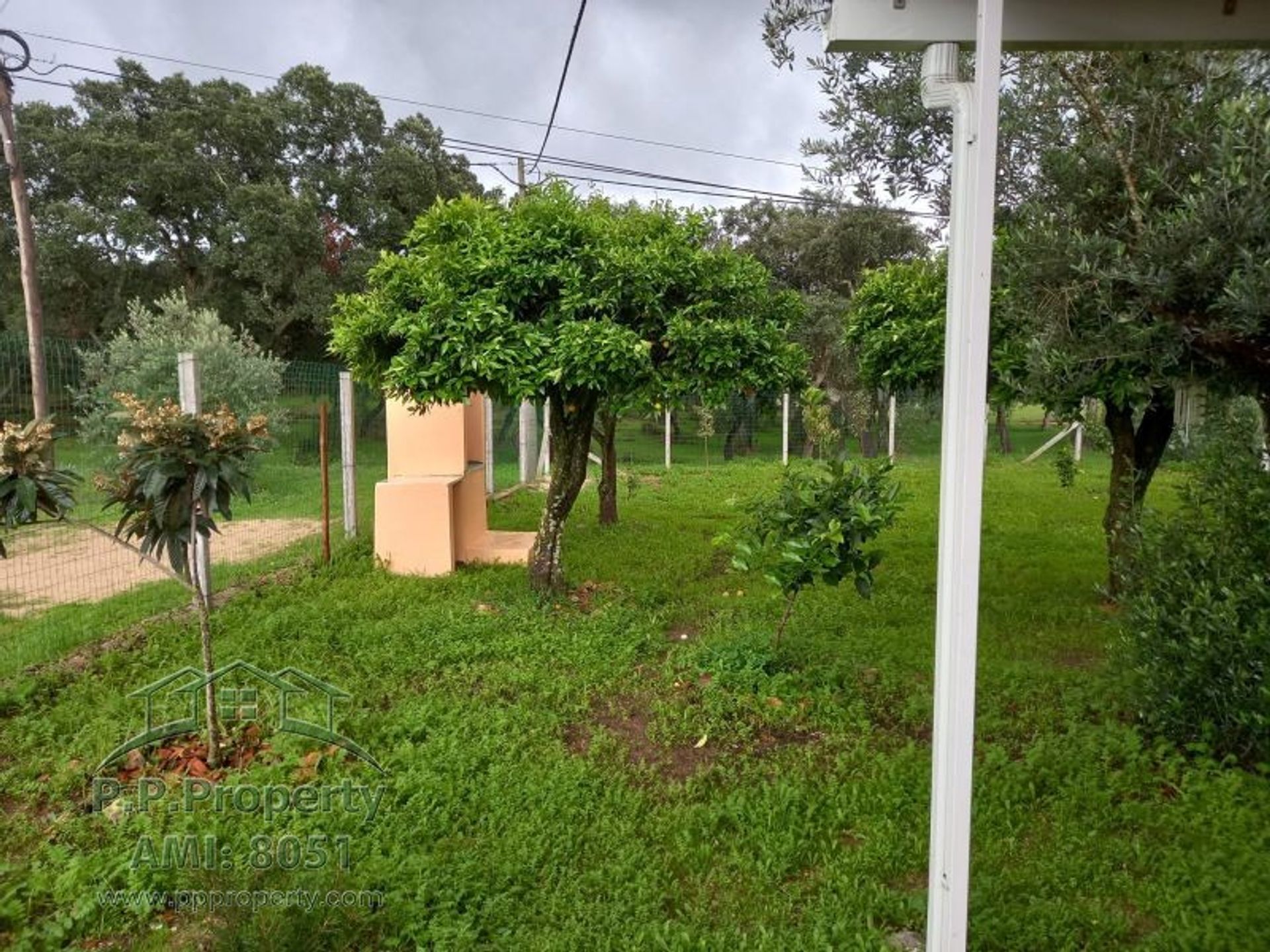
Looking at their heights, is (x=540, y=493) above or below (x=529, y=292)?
below

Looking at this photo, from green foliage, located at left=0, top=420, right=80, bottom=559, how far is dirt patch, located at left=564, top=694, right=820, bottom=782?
2.33 m

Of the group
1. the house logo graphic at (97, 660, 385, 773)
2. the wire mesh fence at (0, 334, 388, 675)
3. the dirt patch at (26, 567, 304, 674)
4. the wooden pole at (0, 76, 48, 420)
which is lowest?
the house logo graphic at (97, 660, 385, 773)

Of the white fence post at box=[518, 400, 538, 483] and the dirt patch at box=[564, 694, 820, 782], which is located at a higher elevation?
the white fence post at box=[518, 400, 538, 483]

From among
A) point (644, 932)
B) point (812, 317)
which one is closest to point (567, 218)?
point (644, 932)

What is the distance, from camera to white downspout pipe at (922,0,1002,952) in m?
1.74

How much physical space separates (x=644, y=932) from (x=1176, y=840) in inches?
76.5

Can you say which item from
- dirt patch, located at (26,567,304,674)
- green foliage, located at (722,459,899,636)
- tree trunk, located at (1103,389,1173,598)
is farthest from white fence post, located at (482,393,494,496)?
tree trunk, located at (1103,389,1173,598)

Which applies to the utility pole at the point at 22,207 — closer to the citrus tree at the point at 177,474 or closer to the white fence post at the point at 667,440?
the white fence post at the point at 667,440

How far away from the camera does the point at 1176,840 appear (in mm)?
2771

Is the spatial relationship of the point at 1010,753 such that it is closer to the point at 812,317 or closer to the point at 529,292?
the point at 529,292

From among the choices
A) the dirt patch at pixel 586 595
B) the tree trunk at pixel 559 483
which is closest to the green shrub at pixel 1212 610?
the dirt patch at pixel 586 595

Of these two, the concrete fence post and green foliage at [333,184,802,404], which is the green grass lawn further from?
the concrete fence post

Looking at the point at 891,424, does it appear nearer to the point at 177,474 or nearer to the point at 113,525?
the point at 113,525

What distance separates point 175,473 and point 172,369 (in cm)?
850
